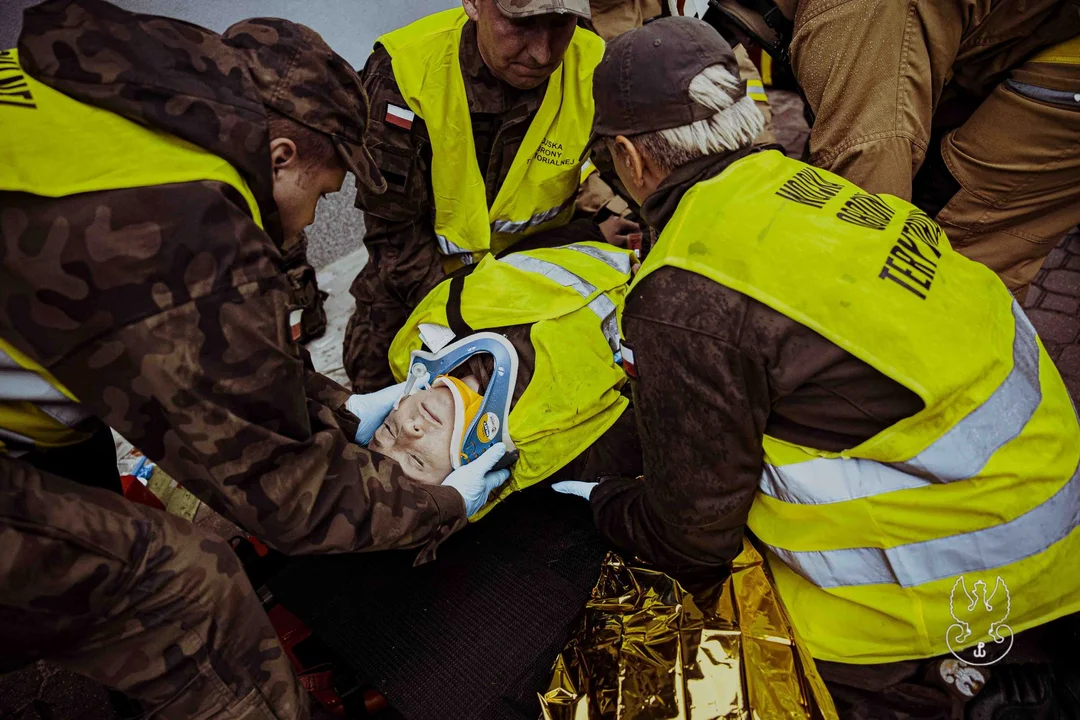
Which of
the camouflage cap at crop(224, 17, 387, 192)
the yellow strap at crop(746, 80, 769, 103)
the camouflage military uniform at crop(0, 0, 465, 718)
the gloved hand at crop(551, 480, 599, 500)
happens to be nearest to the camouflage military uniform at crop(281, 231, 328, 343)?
the gloved hand at crop(551, 480, 599, 500)

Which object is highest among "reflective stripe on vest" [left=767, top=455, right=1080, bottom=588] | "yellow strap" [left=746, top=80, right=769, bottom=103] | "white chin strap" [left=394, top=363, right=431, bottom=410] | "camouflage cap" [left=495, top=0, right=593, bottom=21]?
"camouflage cap" [left=495, top=0, right=593, bottom=21]

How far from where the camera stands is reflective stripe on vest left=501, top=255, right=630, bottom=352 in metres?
2.74

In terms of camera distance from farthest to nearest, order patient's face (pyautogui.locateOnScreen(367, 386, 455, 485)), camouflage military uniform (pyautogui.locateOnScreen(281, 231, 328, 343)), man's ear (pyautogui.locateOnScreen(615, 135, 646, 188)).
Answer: camouflage military uniform (pyautogui.locateOnScreen(281, 231, 328, 343))
patient's face (pyautogui.locateOnScreen(367, 386, 455, 485))
man's ear (pyautogui.locateOnScreen(615, 135, 646, 188))

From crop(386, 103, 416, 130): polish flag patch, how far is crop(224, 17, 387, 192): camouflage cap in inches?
46.8

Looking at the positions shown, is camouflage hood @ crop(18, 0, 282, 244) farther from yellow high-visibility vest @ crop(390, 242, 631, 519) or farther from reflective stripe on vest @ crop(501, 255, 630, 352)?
reflective stripe on vest @ crop(501, 255, 630, 352)

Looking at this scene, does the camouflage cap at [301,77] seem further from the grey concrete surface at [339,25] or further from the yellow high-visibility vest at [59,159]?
the grey concrete surface at [339,25]

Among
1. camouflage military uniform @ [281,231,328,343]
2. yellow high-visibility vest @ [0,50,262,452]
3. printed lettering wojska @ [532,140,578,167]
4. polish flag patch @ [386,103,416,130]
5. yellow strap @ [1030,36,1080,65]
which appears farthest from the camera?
camouflage military uniform @ [281,231,328,343]

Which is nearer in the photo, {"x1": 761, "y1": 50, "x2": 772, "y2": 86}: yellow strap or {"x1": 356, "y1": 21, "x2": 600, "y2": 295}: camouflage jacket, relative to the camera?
{"x1": 356, "y1": 21, "x2": 600, "y2": 295}: camouflage jacket

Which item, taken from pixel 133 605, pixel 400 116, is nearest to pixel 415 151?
pixel 400 116

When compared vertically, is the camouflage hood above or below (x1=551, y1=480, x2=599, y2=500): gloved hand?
above

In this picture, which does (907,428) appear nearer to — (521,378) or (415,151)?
(521,378)

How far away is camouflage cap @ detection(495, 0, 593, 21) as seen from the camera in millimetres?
2529

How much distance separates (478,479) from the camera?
2336 mm

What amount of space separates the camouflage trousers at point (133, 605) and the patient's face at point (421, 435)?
79cm
